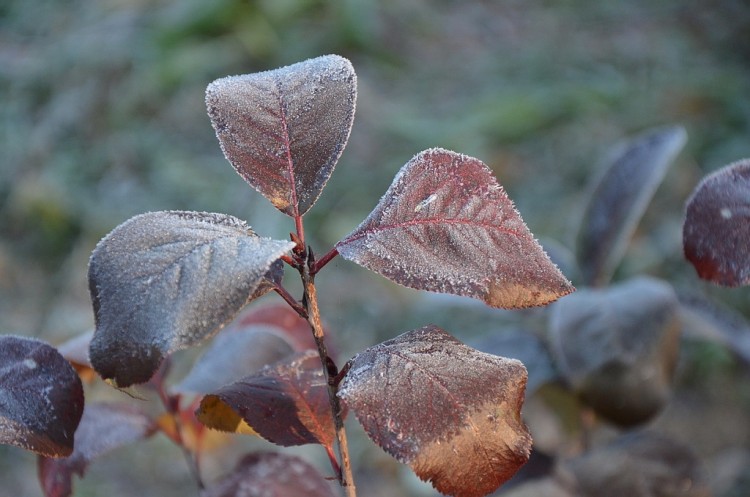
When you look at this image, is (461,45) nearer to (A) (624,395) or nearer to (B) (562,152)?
(B) (562,152)

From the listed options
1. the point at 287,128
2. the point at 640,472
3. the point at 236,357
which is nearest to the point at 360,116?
the point at 640,472

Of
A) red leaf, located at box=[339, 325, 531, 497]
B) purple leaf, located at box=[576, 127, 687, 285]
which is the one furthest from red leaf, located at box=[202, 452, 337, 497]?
purple leaf, located at box=[576, 127, 687, 285]

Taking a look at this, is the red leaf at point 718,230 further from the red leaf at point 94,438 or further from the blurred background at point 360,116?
the blurred background at point 360,116

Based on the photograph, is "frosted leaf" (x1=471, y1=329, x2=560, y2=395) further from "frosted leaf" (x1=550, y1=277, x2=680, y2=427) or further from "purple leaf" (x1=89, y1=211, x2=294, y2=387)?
"purple leaf" (x1=89, y1=211, x2=294, y2=387)

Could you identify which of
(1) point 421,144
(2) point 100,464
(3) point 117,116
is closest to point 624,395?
(2) point 100,464

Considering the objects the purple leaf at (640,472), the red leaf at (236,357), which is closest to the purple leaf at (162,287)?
the red leaf at (236,357)
